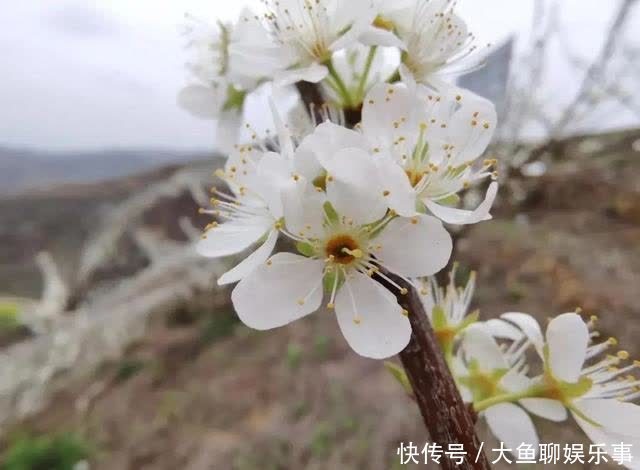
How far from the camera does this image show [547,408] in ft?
1.61

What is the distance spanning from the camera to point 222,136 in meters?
0.65

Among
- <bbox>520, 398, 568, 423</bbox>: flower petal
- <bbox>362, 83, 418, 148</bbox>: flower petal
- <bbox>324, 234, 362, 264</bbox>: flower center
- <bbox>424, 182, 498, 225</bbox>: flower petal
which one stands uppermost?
<bbox>362, 83, 418, 148</bbox>: flower petal

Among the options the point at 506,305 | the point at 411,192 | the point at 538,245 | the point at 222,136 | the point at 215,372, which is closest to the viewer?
the point at 411,192

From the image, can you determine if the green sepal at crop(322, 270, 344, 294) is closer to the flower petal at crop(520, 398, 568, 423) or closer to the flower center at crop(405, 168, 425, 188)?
the flower center at crop(405, 168, 425, 188)

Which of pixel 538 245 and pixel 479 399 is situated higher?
pixel 479 399

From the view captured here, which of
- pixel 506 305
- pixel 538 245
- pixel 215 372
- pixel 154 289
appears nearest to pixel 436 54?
pixel 506 305

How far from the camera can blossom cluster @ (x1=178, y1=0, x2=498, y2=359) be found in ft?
1.24

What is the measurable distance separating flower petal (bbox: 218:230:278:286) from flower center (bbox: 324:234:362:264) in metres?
0.04

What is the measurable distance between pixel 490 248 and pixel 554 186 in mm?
731

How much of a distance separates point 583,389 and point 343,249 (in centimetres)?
24

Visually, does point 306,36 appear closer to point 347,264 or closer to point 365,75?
point 365,75

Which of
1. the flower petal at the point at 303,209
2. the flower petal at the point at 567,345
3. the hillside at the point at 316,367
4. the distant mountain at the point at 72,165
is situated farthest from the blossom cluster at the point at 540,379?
the distant mountain at the point at 72,165

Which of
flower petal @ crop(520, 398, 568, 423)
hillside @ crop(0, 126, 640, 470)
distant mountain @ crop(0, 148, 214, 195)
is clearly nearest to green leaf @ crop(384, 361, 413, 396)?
flower petal @ crop(520, 398, 568, 423)

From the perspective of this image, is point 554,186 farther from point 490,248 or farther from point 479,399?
point 479,399
